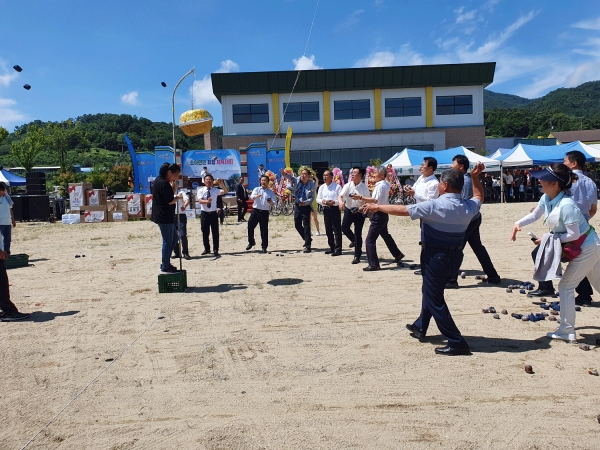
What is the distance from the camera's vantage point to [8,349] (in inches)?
206

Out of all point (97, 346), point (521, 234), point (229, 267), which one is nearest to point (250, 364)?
point (97, 346)

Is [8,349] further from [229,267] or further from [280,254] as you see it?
[280,254]

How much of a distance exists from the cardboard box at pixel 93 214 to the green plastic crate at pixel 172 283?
1785cm

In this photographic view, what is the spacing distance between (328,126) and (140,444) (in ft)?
136

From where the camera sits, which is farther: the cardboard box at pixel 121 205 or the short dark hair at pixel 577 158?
the cardboard box at pixel 121 205

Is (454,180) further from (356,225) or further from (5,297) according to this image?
(5,297)

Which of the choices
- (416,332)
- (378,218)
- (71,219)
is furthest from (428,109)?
(416,332)

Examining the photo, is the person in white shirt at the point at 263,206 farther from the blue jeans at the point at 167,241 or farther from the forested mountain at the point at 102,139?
the forested mountain at the point at 102,139

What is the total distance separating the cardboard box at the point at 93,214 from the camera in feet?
78.3

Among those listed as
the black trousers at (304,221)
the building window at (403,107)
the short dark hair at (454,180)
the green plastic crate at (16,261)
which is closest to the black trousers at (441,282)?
A: the short dark hair at (454,180)

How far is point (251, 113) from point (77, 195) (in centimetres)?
2167

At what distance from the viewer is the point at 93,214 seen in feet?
78.5

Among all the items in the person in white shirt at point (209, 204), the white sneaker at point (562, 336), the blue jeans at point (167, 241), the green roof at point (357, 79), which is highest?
the green roof at point (357, 79)

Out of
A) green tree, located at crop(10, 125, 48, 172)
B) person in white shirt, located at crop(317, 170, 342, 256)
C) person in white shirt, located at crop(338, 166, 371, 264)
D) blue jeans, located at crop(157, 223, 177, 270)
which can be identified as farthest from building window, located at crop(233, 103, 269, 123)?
blue jeans, located at crop(157, 223, 177, 270)
